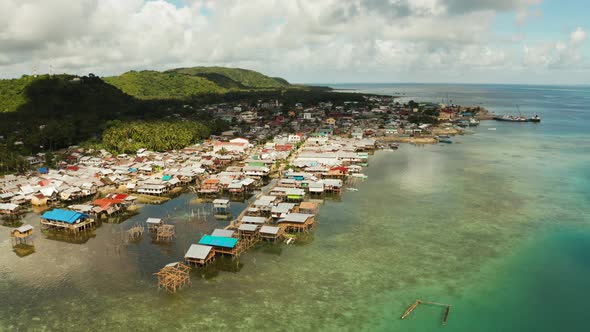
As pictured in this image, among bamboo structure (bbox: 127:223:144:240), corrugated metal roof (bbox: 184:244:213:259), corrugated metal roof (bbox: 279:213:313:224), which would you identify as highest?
corrugated metal roof (bbox: 279:213:313:224)

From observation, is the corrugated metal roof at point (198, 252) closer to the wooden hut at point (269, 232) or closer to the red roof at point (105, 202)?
the wooden hut at point (269, 232)

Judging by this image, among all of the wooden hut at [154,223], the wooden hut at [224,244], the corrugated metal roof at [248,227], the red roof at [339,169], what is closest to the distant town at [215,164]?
the red roof at [339,169]

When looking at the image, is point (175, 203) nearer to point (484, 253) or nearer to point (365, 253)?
point (365, 253)

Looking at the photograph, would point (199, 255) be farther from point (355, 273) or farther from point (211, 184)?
point (211, 184)

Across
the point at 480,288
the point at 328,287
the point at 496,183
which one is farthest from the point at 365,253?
the point at 496,183

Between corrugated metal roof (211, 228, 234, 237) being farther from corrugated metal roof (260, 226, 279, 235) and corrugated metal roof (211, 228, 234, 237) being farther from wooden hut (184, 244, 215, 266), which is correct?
corrugated metal roof (260, 226, 279, 235)

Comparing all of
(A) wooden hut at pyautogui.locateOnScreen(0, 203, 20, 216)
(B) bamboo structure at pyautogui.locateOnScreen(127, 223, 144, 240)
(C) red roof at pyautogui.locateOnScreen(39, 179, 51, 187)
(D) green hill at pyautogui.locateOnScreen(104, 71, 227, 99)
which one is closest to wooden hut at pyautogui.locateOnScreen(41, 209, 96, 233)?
(B) bamboo structure at pyautogui.locateOnScreen(127, 223, 144, 240)

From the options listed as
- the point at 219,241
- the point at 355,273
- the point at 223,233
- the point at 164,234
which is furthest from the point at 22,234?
the point at 355,273
